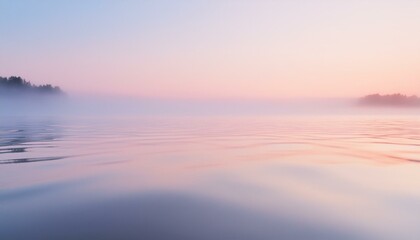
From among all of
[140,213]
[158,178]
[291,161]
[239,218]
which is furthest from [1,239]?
[291,161]

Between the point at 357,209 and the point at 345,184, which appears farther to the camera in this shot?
the point at 345,184

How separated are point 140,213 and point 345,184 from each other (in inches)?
110

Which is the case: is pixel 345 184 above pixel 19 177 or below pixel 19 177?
below

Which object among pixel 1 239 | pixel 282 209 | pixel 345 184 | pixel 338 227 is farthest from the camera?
pixel 345 184

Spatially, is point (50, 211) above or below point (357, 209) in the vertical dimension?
above

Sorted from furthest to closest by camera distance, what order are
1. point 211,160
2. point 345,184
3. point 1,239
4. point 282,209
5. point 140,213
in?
point 211,160
point 345,184
point 282,209
point 140,213
point 1,239

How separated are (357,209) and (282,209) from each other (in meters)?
0.77

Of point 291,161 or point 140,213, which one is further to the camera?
point 291,161

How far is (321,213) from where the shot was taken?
2.96 m

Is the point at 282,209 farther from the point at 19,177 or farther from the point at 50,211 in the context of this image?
the point at 19,177

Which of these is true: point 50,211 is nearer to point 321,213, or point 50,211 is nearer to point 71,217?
point 71,217

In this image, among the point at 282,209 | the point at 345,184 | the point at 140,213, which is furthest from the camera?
the point at 345,184

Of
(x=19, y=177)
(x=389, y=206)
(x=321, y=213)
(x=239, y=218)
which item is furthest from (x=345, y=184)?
(x=19, y=177)

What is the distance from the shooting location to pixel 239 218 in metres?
2.79
